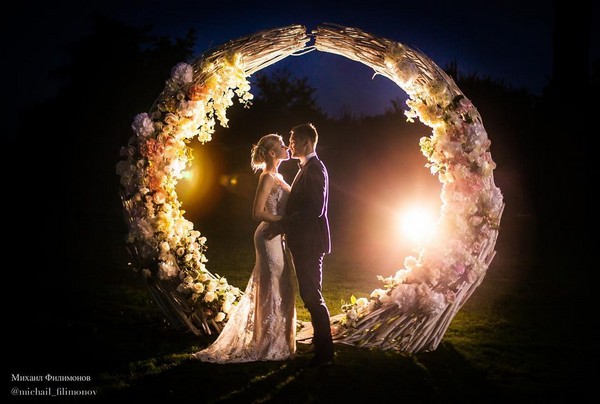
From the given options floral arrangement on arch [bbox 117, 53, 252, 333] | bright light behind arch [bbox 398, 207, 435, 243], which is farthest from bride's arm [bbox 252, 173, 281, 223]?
bright light behind arch [bbox 398, 207, 435, 243]

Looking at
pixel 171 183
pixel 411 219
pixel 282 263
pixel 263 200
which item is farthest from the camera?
pixel 411 219

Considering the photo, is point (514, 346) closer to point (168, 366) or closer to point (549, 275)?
point (168, 366)

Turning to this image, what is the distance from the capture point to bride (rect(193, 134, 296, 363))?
6302mm

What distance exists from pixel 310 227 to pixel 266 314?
113 cm

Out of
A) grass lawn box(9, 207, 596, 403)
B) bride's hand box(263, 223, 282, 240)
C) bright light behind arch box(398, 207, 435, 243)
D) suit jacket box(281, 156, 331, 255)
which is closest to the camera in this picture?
grass lawn box(9, 207, 596, 403)

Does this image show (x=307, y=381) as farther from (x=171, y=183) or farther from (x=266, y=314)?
(x=171, y=183)

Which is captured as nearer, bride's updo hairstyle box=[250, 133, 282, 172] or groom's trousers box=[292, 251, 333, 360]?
groom's trousers box=[292, 251, 333, 360]

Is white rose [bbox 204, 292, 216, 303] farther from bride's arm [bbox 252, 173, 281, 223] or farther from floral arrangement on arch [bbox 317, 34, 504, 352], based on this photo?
floral arrangement on arch [bbox 317, 34, 504, 352]

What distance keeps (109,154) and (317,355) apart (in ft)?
54.5

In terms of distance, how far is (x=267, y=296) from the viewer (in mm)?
6363

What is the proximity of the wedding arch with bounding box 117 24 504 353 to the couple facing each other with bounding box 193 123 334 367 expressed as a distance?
0.72 m

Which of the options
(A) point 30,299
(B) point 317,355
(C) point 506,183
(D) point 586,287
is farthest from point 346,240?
(B) point 317,355

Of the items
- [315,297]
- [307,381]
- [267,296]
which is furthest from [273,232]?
[307,381]

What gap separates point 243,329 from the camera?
646 cm
